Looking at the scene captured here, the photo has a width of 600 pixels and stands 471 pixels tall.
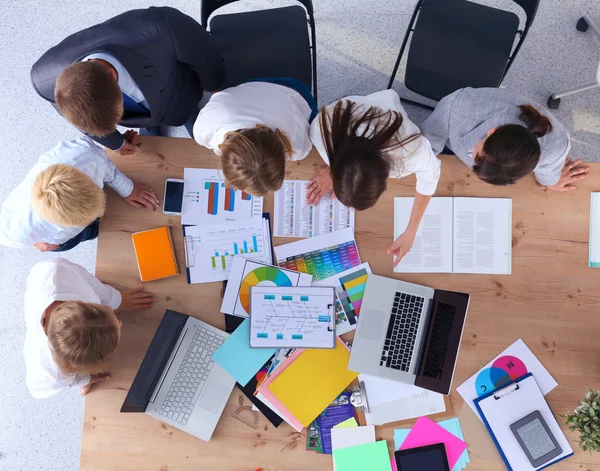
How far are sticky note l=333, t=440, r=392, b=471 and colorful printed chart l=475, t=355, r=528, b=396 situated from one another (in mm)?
364

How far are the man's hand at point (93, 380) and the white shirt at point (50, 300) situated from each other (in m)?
0.02

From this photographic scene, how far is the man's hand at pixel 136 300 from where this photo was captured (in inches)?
58.0

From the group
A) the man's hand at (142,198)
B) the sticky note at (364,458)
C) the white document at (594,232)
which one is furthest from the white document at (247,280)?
the white document at (594,232)

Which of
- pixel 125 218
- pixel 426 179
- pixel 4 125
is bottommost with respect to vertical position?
pixel 4 125

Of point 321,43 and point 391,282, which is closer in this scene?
point 391,282

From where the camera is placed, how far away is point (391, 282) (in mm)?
1491

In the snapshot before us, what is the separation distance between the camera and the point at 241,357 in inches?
57.4

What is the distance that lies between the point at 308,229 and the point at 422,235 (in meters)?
0.38

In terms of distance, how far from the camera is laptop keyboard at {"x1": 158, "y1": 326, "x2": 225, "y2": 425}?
145 centimetres

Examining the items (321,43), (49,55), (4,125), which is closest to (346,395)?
(49,55)

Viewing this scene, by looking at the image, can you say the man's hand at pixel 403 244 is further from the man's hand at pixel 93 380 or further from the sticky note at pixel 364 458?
the man's hand at pixel 93 380

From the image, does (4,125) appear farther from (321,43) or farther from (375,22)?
(375,22)

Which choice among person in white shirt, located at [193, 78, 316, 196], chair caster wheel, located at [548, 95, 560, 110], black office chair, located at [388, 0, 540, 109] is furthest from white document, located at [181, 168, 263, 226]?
chair caster wheel, located at [548, 95, 560, 110]

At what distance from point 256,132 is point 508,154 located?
71 cm
